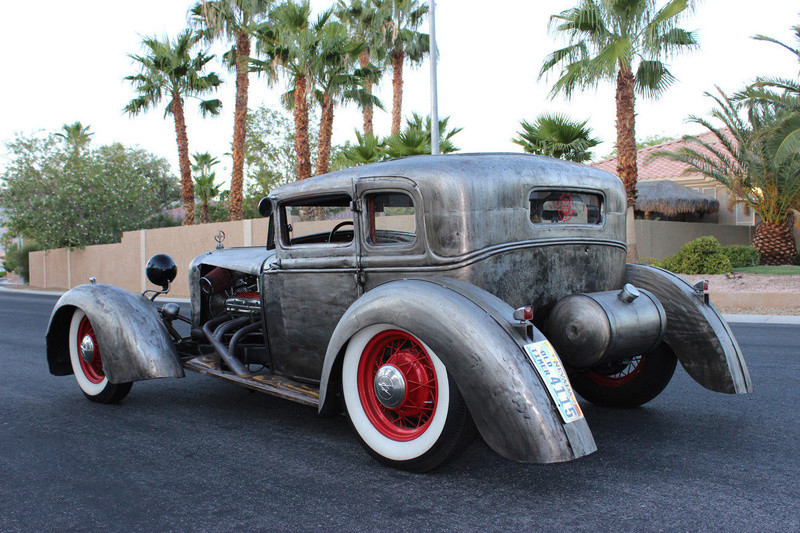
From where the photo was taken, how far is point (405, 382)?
3342mm

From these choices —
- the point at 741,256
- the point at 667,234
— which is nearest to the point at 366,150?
the point at 667,234

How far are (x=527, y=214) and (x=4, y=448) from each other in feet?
11.1

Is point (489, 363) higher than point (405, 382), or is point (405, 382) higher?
point (489, 363)

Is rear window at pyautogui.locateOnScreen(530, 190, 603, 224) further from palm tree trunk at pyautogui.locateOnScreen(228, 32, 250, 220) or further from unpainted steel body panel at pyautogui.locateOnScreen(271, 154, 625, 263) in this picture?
palm tree trunk at pyautogui.locateOnScreen(228, 32, 250, 220)

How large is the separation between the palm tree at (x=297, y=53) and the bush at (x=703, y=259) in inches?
426

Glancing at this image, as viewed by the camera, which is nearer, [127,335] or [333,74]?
[127,335]

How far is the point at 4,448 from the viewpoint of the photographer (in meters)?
3.95

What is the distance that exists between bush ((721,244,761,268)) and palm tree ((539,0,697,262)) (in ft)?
11.9

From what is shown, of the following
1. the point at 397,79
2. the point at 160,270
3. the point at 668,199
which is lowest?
the point at 160,270

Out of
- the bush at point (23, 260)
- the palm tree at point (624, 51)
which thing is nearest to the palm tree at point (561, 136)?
the palm tree at point (624, 51)

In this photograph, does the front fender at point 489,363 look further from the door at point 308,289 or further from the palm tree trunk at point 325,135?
the palm tree trunk at point 325,135

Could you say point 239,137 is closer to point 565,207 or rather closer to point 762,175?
point 762,175

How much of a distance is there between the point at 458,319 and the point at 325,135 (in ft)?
60.1

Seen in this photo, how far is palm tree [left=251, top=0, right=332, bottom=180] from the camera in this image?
1931 cm
